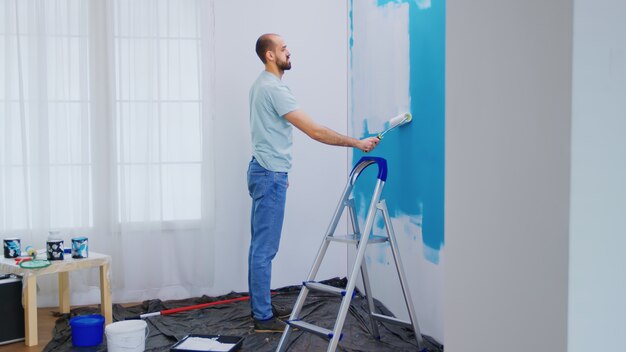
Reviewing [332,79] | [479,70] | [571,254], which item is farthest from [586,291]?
[332,79]

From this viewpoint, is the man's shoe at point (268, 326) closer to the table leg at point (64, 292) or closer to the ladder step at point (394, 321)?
the ladder step at point (394, 321)

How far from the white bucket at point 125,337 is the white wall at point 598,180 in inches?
87.1

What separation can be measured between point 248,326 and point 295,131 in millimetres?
1427

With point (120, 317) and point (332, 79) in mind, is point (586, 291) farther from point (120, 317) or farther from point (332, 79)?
point (332, 79)

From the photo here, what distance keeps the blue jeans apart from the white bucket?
2.07 ft

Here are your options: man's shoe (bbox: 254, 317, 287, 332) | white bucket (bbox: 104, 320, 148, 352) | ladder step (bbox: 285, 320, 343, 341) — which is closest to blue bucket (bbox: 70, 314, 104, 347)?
white bucket (bbox: 104, 320, 148, 352)

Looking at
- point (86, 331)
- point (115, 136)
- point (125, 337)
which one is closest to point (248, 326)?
point (125, 337)

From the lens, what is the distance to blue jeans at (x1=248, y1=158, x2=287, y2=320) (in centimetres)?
301

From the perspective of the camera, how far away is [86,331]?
277 centimetres

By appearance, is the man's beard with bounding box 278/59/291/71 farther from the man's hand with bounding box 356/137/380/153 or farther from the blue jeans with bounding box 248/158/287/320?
the man's hand with bounding box 356/137/380/153

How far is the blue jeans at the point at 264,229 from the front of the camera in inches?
119

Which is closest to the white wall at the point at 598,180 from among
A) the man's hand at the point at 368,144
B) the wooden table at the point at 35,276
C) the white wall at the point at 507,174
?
the white wall at the point at 507,174

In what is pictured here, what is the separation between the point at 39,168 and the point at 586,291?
337 cm

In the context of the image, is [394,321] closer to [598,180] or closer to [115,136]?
[598,180]
